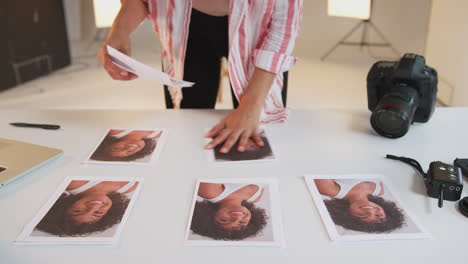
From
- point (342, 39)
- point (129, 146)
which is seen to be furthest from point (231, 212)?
point (342, 39)

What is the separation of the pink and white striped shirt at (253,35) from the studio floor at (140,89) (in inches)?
63.6

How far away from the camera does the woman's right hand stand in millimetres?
985

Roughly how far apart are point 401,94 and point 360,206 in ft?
1.20

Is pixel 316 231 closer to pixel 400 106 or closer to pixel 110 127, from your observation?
pixel 400 106

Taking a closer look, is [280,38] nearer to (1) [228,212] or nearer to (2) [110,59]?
(2) [110,59]

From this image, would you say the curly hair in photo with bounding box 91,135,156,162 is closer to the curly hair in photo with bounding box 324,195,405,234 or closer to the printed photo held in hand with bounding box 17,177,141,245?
the printed photo held in hand with bounding box 17,177,141,245

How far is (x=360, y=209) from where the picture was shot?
0.70 m

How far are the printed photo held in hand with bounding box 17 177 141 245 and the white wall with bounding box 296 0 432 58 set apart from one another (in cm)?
338

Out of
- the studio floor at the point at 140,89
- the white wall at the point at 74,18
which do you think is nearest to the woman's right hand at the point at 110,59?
the studio floor at the point at 140,89

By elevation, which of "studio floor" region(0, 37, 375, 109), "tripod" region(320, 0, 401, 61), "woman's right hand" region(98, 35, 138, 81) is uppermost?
"woman's right hand" region(98, 35, 138, 81)

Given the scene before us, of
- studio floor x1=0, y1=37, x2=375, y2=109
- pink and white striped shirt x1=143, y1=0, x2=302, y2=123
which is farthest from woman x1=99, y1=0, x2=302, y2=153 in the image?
studio floor x1=0, y1=37, x2=375, y2=109

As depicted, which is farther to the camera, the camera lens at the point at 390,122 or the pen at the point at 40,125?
the pen at the point at 40,125

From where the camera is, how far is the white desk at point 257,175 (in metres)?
0.60

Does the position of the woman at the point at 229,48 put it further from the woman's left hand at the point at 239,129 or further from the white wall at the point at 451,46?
the white wall at the point at 451,46
